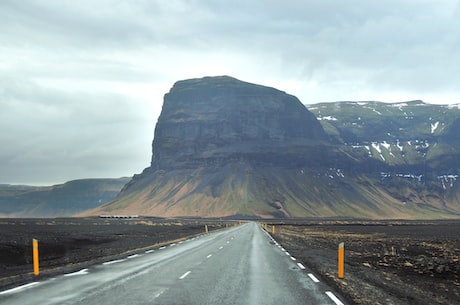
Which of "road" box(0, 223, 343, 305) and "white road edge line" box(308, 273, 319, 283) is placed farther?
"white road edge line" box(308, 273, 319, 283)

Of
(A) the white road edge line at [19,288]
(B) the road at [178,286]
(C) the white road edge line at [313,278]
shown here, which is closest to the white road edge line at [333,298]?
(B) the road at [178,286]

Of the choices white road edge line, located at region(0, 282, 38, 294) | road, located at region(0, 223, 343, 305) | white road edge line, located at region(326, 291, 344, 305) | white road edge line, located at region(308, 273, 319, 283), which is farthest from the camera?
white road edge line, located at region(308, 273, 319, 283)

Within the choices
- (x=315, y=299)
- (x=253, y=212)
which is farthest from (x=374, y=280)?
(x=253, y=212)

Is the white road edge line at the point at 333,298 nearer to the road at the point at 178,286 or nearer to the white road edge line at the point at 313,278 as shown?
the road at the point at 178,286

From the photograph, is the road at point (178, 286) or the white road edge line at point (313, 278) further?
the white road edge line at point (313, 278)

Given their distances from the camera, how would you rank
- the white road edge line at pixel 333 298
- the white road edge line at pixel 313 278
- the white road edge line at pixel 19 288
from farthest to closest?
1. the white road edge line at pixel 313 278
2. the white road edge line at pixel 19 288
3. the white road edge line at pixel 333 298

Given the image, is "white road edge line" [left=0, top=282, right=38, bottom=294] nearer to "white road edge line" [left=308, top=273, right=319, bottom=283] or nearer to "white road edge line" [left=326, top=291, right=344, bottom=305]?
"white road edge line" [left=326, top=291, right=344, bottom=305]

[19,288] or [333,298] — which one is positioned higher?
[19,288]

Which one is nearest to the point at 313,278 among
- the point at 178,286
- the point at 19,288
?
the point at 178,286

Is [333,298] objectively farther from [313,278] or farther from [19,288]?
Answer: [19,288]

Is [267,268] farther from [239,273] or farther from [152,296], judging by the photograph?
[152,296]

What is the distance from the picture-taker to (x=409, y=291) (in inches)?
588

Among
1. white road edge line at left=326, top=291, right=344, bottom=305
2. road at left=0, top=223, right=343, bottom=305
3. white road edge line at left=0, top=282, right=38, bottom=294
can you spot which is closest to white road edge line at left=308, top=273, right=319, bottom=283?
road at left=0, top=223, right=343, bottom=305

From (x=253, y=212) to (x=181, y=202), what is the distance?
2901 cm
